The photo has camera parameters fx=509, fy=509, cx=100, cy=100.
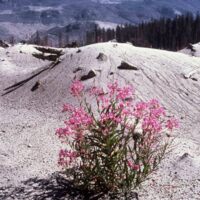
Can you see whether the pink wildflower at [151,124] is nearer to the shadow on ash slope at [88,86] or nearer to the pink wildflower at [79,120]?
the pink wildflower at [79,120]

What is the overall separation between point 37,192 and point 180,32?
49707 mm

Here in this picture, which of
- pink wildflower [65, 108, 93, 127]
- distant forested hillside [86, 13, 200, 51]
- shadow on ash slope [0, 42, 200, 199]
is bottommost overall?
distant forested hillside [86, 13, 200, 51]

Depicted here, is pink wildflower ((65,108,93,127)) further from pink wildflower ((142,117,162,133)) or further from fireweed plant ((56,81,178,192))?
pink wildflower ((142,117,162,133))

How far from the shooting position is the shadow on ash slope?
351 inches

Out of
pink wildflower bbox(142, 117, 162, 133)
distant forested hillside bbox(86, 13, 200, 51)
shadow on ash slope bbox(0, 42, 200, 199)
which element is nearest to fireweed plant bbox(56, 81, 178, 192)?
pink wildflower bbox(142, 117, 162, 133)

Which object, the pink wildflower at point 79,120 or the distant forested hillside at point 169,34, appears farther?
the distant forested hillside at point 169,34

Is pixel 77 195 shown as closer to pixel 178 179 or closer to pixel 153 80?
pixel 178 179

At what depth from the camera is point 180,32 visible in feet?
184

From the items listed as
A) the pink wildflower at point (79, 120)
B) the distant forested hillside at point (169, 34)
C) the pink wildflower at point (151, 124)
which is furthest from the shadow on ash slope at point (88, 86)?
the distant forested hillside at point (169, 34)

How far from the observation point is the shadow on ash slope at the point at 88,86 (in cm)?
891

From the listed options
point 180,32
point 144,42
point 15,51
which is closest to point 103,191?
point 15,51

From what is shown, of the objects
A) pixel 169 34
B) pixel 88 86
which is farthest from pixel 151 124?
pixel 169 34

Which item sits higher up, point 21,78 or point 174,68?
point 174,68

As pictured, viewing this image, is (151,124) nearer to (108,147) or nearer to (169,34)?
(108,147)
